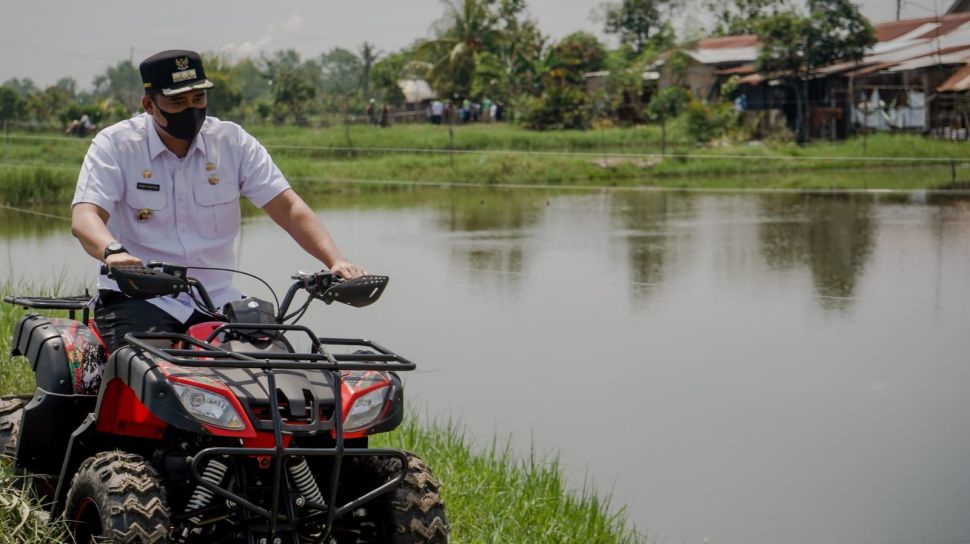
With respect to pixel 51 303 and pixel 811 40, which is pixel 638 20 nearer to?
pixel 811 40

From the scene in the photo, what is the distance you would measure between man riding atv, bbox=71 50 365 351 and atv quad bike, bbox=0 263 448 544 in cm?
27

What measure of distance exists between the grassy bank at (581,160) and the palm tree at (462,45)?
12970 millimetres

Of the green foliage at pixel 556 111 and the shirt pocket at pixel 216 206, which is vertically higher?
the shirt pocket at pixel 216 206

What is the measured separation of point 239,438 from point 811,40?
39679mm

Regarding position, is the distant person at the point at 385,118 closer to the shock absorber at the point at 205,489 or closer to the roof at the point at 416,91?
the roof at the point at 416,91

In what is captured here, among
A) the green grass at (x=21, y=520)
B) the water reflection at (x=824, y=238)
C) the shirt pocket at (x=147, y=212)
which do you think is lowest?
the water reflection at (x=824, y=238)

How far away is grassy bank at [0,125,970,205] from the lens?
28891mm

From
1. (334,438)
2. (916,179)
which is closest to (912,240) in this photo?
(916,179)

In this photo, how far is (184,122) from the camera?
449 cm

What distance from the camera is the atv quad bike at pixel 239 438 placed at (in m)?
3.65

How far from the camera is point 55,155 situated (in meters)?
29.8

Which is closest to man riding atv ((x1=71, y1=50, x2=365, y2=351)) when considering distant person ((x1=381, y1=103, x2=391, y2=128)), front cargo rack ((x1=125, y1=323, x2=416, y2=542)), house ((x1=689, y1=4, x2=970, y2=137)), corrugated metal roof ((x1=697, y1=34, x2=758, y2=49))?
front cargo rack ((x1=125, y1=323, x2=416, y2=542))

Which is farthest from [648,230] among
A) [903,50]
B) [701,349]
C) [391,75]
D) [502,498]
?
[391,75]

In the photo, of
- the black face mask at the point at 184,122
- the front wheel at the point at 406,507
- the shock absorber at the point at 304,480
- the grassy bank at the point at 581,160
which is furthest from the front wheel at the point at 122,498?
the grassy bank at the point at 581,160
